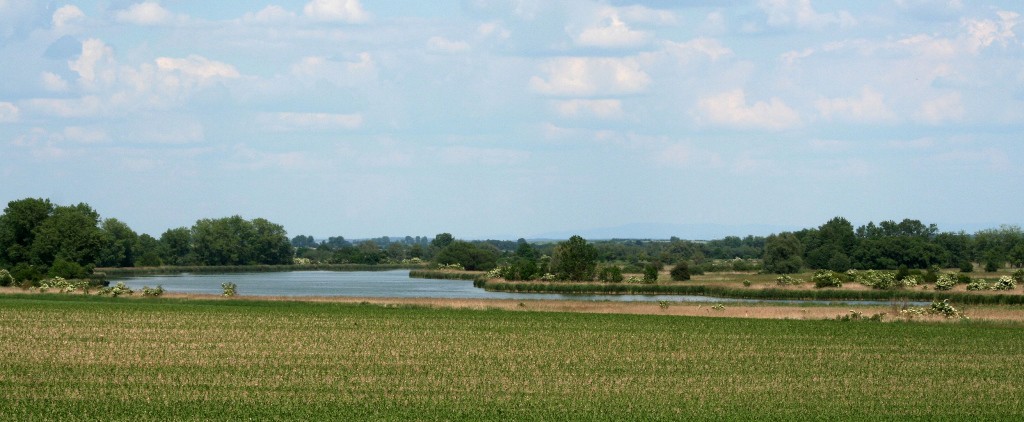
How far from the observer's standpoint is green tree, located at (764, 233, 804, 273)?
106963 mm

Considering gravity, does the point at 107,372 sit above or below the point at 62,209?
below

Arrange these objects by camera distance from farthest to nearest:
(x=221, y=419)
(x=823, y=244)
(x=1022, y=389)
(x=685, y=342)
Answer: (x=823, y=244) → (x=685, y=342) → (x=1022, y=389) → (x=221, y=419)

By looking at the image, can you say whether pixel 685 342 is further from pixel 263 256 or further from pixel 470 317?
pixel 263 256

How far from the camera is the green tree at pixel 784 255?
351 feet

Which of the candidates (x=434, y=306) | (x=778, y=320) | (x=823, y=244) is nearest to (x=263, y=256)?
(x=823, y=244)

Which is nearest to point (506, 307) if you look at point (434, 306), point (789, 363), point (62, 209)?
point (434, 306)

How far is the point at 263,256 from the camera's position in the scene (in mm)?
154750

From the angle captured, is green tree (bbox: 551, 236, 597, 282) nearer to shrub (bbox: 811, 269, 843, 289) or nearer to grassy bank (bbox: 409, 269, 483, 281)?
shrub (bbox: 811, 269, 843, 289)

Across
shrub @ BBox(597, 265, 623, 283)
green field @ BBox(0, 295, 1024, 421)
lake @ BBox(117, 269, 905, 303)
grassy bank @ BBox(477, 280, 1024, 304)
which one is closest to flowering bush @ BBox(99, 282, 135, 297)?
lake @ BBox(117, 269, 905, 303)

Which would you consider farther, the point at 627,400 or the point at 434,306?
the point at 434,306

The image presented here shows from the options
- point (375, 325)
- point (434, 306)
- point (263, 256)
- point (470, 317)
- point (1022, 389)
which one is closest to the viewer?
point (1022, 389)

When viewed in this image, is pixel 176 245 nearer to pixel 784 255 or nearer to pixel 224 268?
pixel 224 268

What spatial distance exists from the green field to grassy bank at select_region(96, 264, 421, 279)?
89.5m

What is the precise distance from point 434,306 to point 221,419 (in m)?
29.4
